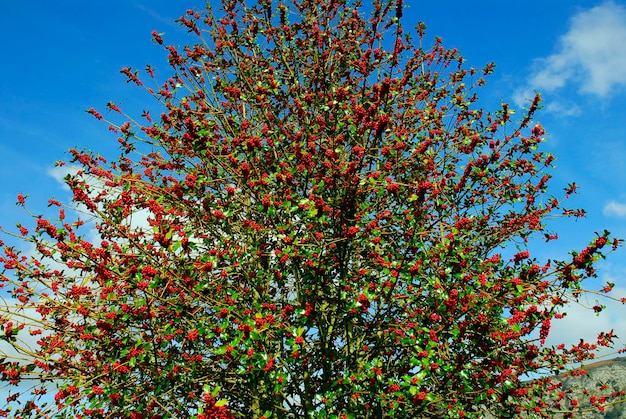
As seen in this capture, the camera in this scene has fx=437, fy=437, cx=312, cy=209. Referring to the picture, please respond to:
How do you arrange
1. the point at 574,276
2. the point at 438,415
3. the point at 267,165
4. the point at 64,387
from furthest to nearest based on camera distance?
the point at 267,165, the point at 438,415, the point at 64,387, the point at 574,276

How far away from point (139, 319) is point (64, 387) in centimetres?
117

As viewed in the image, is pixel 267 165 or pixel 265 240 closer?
pixel 265 240

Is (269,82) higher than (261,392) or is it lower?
higher

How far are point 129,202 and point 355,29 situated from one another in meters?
6.02

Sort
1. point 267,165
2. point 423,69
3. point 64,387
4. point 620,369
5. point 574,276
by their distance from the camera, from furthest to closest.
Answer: point 620,369 < point 423,69 < point 267,165 < point 64,387 < point 574,276

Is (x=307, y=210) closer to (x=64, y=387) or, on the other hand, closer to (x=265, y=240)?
(x=265, y=240)

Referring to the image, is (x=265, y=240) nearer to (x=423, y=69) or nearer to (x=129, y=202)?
(x=129, y=202)

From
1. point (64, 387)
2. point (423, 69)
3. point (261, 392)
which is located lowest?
point (64, 387)

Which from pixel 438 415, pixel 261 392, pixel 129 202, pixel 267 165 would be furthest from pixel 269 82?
pixel 438 415

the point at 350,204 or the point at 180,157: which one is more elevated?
the point at 180,157

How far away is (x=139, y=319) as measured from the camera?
6125 mm

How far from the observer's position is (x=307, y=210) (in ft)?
18.4

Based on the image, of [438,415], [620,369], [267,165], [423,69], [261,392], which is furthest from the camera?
[620,369]

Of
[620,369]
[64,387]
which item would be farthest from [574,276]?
[620,369]
